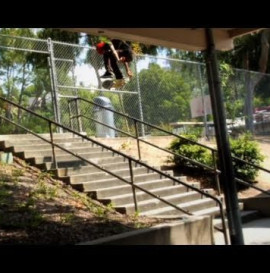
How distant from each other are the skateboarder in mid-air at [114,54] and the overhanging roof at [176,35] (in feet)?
12.7

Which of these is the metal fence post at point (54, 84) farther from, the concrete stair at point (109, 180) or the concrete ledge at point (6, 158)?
the concrete ledge at point (6, 158)

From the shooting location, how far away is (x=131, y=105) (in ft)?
50.2

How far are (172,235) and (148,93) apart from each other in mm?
10331

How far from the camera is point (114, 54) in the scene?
945cm

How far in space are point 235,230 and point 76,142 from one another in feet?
21.9

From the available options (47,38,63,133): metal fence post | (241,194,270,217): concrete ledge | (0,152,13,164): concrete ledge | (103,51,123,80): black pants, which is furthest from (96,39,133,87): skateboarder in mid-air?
(241,194,270,217): concrete ledge

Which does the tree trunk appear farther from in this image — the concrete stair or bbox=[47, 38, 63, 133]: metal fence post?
the concrete stair

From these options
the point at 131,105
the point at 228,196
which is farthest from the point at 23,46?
the point at 228,196

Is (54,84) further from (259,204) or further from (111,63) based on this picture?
(259,204)

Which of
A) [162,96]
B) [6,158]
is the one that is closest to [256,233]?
[6,158]

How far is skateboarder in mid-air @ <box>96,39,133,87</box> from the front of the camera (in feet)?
30.7

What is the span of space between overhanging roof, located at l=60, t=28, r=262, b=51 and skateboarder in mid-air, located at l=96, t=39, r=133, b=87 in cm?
387

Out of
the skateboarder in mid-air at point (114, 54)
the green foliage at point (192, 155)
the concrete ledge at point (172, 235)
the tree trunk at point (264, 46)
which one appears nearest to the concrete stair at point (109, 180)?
→ the green foliage at point (192, 155)

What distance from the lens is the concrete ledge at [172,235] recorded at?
17.4 feet
